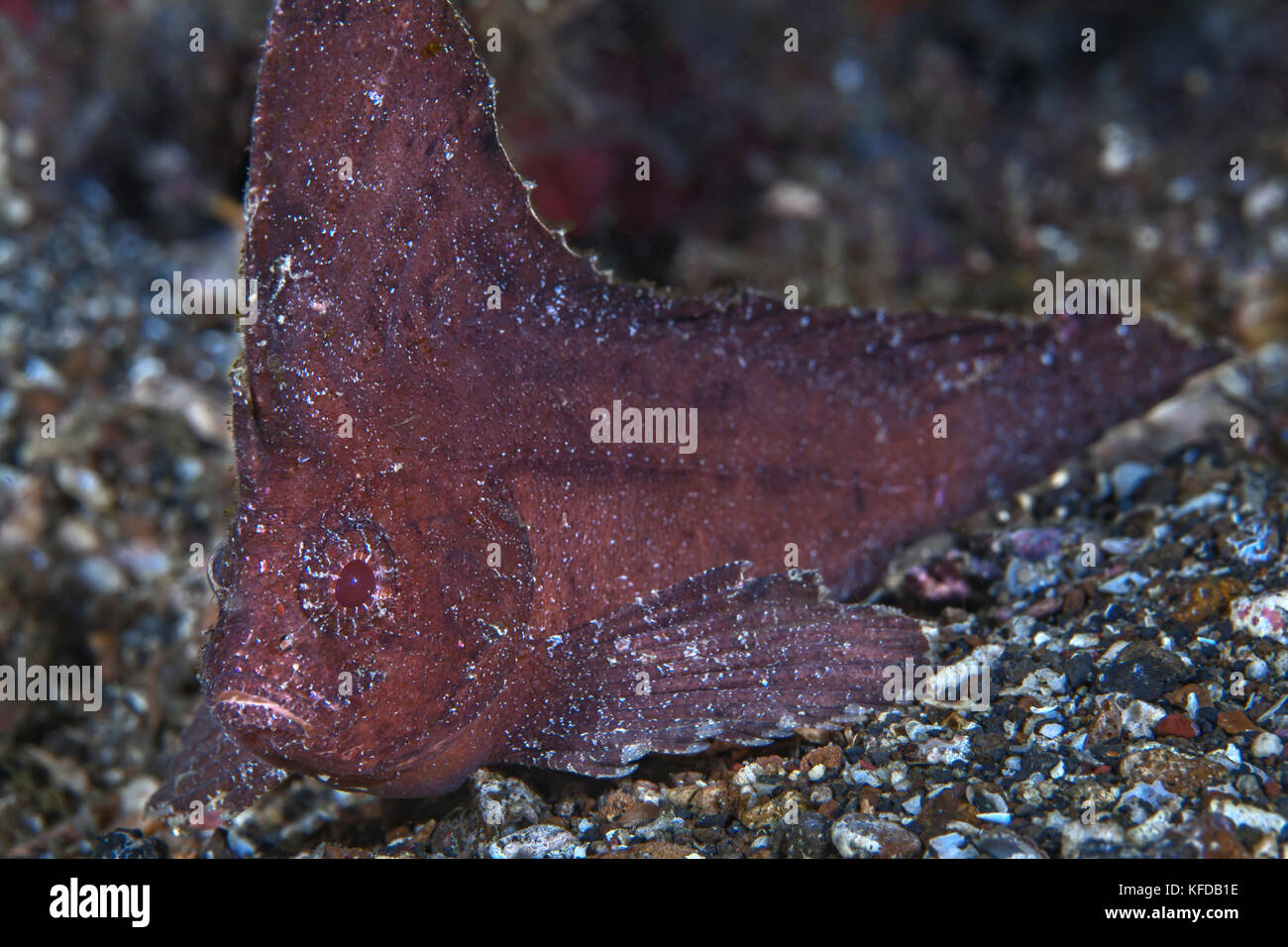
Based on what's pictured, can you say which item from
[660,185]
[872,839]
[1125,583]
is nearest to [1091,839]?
[872,839]

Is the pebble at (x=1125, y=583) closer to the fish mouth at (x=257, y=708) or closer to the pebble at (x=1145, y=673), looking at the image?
the pebble at (x=1145, y=673)

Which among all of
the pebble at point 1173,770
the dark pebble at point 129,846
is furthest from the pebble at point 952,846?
the dark pebble at point 129,846

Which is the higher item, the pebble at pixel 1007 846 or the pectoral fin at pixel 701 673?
the pectoral fin at pixel 701 673

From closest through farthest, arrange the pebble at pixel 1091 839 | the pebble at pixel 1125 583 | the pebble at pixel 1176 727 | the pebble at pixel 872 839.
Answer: the pebble at pixel 1091 839 → the pebble at pixel 872 839 → the pebble at pixel 1176 727 → the pebble at pixel 1125 583

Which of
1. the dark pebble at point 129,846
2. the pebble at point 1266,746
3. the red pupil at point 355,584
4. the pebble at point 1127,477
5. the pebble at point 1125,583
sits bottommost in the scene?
the dark pebble at point 129,846

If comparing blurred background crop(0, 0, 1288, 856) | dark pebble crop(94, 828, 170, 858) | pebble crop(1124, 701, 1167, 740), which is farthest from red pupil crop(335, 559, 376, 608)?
pebble crop(1124, 701, 1167, 740)
